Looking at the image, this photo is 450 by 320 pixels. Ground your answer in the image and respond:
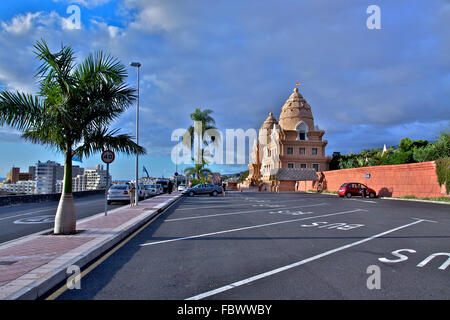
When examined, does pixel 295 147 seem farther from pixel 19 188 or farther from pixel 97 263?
pixel 19 188

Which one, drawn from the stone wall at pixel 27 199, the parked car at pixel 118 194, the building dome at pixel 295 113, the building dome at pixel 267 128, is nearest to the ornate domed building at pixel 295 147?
the building dome at pixel 295 113

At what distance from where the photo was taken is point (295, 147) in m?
64.2

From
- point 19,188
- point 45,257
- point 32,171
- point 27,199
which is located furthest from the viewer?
point 32,171

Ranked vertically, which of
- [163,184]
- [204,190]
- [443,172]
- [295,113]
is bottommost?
[204,190]

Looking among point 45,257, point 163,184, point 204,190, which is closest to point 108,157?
point 45,257

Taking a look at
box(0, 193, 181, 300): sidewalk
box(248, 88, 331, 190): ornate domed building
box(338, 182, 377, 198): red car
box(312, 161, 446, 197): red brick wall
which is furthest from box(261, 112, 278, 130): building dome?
box(0, 193, 181, 300): sidewalk

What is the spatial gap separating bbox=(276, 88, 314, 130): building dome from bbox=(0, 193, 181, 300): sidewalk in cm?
6063

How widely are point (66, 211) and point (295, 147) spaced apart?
58.1m

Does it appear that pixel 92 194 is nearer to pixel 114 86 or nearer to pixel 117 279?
pixel 114 86

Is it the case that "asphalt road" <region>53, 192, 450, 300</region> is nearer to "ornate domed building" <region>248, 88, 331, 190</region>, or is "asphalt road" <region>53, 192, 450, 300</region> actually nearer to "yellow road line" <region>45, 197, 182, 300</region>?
"yellow road line" <region>45, 197, 182, 300</region>

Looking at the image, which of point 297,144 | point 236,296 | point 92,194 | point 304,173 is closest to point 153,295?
point 236,296

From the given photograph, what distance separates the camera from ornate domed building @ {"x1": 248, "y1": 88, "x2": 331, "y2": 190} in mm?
59844

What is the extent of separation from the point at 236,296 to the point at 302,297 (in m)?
0.89
